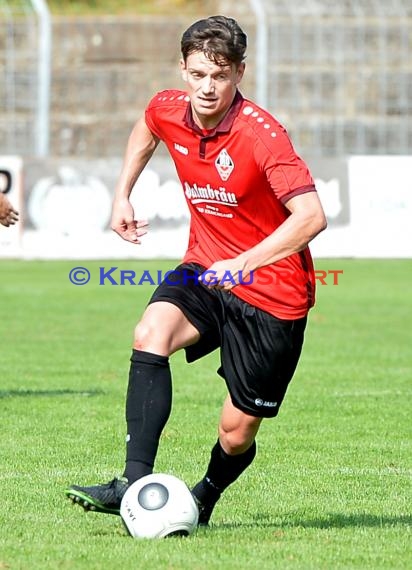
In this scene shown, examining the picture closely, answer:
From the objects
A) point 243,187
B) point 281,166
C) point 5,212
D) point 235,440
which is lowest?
point 235,440

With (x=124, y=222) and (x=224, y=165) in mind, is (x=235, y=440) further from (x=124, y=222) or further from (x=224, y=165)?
(x=224, y=165)

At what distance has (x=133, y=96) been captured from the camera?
25.3 m

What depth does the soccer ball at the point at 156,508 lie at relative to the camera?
544 cm

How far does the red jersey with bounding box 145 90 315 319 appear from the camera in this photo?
5461 millimetres

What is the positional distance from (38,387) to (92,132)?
47.7 ft

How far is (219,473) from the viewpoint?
5.99m

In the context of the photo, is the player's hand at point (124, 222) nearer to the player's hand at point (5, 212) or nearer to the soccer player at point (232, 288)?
the soccer player at point (232, 288)

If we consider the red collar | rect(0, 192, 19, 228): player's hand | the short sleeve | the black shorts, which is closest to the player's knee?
the black shorts

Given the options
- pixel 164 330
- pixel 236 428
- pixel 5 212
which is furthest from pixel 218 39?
pixel 5 212

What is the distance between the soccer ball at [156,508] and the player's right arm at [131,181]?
120cm

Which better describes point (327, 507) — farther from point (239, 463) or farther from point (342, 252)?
point (342, 252)

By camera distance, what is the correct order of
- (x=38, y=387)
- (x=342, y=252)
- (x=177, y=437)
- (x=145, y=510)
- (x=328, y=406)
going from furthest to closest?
(x=342, y=252), (x=38, y=387), (x=328, y=406), (x=177, y=437), (x=145, y=510)

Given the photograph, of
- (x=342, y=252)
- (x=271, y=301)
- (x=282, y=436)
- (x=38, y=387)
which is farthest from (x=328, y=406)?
(x=342, y=252)

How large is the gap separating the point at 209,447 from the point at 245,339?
2.58m
